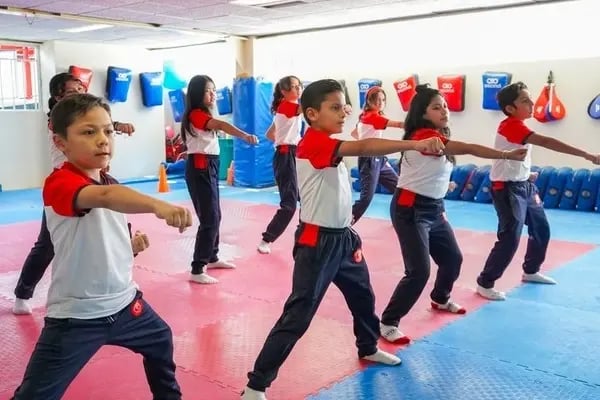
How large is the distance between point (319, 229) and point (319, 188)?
0.64 feet

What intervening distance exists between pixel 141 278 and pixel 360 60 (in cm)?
723

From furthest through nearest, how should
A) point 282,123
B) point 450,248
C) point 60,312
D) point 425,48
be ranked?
point 425,48
point 282,123
point 450,248
point 60,312

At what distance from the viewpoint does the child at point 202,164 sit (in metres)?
4.94

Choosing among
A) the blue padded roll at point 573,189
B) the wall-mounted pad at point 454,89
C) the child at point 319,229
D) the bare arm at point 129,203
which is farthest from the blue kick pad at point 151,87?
the bare arm at point 129,203

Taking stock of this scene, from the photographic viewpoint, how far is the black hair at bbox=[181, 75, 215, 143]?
4895 millimetres

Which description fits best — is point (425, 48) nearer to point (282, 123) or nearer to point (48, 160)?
point (282, 123)

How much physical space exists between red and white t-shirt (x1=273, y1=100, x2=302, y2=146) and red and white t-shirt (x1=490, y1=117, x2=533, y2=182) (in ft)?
7.60

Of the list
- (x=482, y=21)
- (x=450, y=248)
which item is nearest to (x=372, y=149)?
(x=450, y=248)

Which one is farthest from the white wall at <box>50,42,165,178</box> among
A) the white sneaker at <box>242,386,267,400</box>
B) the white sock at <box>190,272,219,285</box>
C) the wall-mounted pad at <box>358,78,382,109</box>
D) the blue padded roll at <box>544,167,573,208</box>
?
the white sneaker at <box>242,386,267,400</box>

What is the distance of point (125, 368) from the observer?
327 centimetres

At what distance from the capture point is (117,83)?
12.0m

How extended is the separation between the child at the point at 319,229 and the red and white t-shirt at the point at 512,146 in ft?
6.14

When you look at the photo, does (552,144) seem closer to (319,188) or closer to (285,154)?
(319,188)

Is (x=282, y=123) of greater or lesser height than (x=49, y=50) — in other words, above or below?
below
